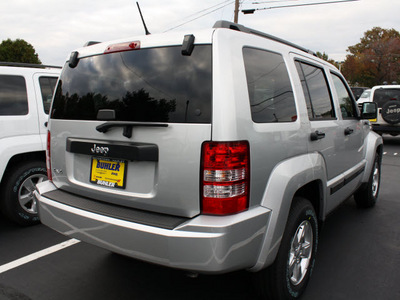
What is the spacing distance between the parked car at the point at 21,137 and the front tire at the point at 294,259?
278cm

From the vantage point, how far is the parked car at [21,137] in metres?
3.88

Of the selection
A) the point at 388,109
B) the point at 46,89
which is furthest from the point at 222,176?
the point at 388,109

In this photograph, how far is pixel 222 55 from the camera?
200 centimetres

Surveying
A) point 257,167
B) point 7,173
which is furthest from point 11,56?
point 257,167

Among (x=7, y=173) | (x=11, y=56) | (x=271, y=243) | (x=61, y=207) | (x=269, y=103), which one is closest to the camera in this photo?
(x=271, y=243)

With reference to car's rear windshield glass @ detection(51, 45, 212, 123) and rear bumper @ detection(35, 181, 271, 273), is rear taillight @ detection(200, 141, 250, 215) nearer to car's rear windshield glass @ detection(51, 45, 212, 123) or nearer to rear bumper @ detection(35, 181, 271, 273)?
rear bumper @ detection(35, 181, 271, 273)

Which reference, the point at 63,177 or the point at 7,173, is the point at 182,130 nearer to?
the point at 63,177

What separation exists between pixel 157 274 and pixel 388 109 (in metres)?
10.4

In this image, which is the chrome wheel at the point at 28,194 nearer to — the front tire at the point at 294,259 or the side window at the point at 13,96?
the side window at the point at 13,96

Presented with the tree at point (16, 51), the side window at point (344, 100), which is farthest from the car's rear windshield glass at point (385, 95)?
the tree at point (16, 51)

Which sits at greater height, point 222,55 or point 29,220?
point 222,55

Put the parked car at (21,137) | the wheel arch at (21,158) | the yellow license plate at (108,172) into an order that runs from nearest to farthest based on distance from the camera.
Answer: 1. the yellow license plate at (108,172)
2. the parked car at (21,137)
3. the wheel arch at (21,158)

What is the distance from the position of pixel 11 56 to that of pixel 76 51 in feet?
158

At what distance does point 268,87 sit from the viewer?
2342mm
